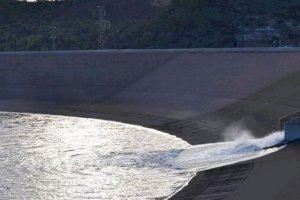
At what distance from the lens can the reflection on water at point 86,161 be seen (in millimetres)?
23828

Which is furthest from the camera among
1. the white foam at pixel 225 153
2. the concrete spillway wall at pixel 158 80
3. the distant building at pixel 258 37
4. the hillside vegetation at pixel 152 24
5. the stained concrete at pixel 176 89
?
the hillside vegetation at pixel 152 24

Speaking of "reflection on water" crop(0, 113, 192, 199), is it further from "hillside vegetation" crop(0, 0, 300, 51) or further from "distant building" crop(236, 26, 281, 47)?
"hillside vegetation" crop(0, 0, 300, 51)

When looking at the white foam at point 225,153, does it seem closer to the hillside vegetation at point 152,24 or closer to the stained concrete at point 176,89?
the stained concrete at point 176,89

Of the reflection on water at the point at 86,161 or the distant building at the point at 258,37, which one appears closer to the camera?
the reflection on water at the point at 86,161

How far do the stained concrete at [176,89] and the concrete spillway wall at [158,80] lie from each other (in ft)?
0.16

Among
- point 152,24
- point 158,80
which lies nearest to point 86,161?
point 158,80

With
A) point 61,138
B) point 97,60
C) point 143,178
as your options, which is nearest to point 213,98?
point 61,138

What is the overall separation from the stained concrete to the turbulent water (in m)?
1.30

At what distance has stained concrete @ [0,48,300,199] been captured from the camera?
34531mm

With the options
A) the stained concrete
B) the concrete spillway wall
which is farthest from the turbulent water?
the concrete spillway wall

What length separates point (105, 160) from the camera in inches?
1130

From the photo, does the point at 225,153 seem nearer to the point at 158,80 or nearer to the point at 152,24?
the point at 158,80

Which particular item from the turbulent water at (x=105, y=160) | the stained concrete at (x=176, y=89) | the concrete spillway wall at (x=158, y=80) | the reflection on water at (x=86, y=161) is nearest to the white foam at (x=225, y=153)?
the turbulent water at (x=105, y=160)

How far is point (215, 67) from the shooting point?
152ft
